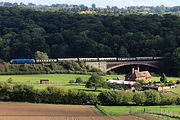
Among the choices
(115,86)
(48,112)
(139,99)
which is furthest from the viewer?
(115,86)

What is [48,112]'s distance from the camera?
60625 millimetres

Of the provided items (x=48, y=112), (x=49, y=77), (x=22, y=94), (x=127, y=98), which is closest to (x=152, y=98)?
(x=127, y=98)

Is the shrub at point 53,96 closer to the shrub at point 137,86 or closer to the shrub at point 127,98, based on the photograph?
the shrub at point 127,98

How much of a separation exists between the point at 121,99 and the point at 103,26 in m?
76.0

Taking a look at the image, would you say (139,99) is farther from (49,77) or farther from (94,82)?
(49,77)

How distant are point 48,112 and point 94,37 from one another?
76.7 meters

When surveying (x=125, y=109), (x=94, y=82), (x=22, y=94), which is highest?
(x=94, y=82)

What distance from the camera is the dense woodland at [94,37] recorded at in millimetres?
126812

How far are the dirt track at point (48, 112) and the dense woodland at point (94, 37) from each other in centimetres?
5256

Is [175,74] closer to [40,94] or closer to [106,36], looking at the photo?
[106,36]

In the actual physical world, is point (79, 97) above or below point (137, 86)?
below

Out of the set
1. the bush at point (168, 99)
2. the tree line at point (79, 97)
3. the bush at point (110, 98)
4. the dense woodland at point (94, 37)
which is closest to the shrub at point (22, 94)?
the tree line at point (79, 97)

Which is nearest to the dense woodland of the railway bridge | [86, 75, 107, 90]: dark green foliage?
the railway bridge

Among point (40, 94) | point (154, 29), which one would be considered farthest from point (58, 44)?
point (40, 94)
